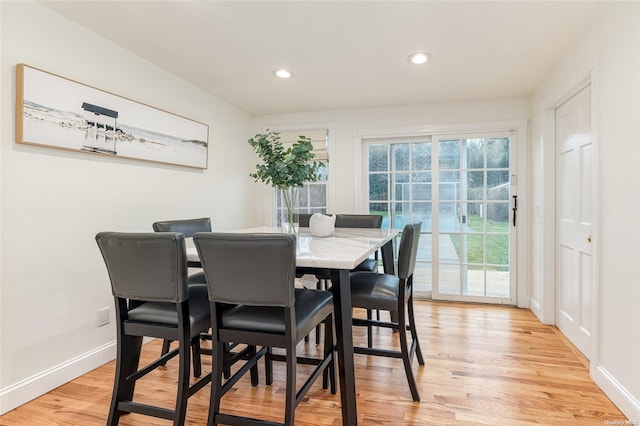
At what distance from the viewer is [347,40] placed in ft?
7.96

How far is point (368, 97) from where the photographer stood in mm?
3711

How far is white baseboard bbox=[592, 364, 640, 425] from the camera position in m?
1.73

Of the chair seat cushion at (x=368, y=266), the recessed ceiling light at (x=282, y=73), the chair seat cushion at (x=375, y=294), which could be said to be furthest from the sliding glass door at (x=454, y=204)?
the chair seat cushion at (x=375, y=294)

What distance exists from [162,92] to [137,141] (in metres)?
0.56

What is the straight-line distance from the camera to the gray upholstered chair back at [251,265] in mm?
1375

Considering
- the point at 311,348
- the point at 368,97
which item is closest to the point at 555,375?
the point at 311,348

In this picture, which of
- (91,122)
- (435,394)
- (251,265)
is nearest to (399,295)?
(435,394)

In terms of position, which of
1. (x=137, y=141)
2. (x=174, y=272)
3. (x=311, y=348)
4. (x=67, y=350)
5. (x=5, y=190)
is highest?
(x=137, y=141)

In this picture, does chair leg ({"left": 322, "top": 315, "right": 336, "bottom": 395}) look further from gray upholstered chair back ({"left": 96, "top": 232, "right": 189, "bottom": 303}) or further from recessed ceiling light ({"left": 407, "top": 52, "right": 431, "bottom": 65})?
recessed ceiling light ({"left": 407, "top": 52, "right": 431, "bottom": 65})

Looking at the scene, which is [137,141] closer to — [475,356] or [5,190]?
[5,190]

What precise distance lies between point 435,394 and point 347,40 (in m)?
2.31

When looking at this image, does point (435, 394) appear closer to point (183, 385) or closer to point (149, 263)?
point (183, 385)

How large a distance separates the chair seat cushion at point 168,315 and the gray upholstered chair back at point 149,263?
0.37 ft

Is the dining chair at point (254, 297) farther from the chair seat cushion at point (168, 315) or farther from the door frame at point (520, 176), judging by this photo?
the door frame at point (520, 176)
